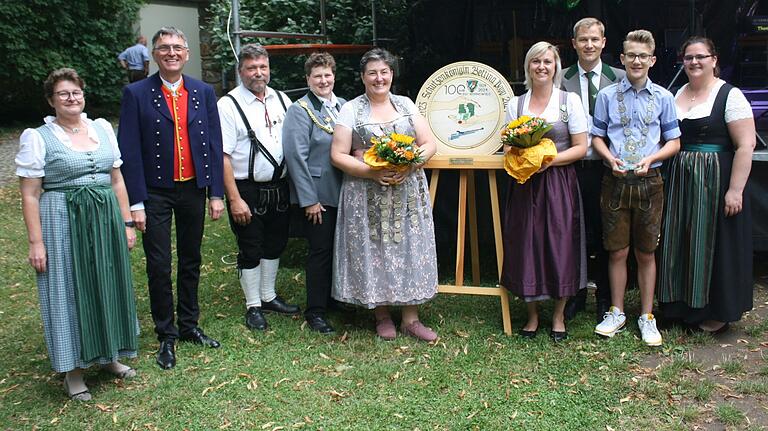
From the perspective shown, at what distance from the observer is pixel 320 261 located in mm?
3898

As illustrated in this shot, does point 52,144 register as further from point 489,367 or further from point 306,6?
point 306,6

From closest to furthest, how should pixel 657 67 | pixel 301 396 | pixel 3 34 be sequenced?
pixel 301 396 → pixel 657 67 → pixel 3 34

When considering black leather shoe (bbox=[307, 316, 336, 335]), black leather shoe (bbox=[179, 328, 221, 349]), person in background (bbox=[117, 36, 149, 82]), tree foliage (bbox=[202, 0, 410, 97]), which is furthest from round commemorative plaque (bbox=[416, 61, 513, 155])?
person in background (bbox=[117, 36, 149, 82])

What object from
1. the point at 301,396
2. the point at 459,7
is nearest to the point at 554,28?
the point at 459,7

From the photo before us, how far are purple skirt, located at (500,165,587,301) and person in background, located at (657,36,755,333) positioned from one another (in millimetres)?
478

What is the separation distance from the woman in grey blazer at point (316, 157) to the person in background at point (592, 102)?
1.30m

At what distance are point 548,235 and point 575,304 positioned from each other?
70 centimetres

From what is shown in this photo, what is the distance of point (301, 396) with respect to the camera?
10.6 ft

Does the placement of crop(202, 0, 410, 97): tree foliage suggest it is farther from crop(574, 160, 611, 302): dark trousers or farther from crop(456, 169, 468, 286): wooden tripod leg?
crop(574, 160, 611, 302): dark trousers

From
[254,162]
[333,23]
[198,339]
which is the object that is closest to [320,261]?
[254,162]

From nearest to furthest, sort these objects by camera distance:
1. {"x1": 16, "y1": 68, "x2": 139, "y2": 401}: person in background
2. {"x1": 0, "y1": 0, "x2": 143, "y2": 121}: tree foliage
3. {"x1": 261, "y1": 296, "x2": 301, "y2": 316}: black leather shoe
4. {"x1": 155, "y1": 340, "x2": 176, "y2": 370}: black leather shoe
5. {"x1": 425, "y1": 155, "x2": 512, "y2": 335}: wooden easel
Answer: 1. {"x1": 16, "y1": 68, "x2": 139, "y2": 401}: person in background
2. {"x1": 155, "y1": 340, "x2": 176, "y2": 370}: black leather shoe
3. {"x1": 425, "y1": 155, "x2": 512, "y2": 335}: wooden easel
4. {"x1": 261, "y1": 296, "x2": 301, "y2": 316}: black leather shoe
5. {"x1": 0, "y1": 0, "x2": 143, "y2": 121}: tree foliage

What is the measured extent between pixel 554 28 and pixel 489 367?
3.44m

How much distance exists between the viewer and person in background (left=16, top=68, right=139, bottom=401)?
298 cm

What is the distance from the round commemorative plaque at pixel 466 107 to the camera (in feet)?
12.5
